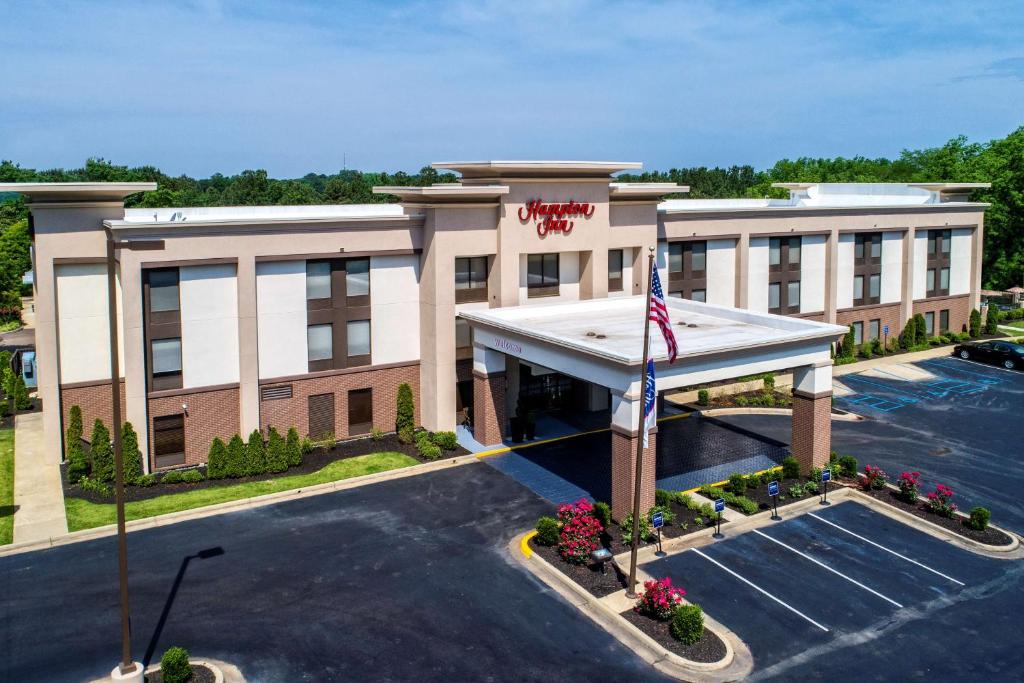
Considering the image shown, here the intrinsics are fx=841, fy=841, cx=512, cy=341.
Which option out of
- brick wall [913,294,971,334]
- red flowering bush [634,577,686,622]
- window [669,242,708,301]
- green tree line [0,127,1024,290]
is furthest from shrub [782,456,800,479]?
green tree line [0,127,1024,290]

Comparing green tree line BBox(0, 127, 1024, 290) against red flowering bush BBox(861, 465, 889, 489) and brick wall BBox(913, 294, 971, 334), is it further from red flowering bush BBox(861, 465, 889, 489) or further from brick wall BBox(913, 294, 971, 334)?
red flowering bush BBox(861, 465, 889, 489)

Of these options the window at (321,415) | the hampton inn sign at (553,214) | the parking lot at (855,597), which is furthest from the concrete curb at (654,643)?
the hampton inn sign at (553,214)

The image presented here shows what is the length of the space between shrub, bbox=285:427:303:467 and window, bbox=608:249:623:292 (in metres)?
18.2

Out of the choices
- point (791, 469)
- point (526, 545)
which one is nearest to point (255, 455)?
point (526, 545)

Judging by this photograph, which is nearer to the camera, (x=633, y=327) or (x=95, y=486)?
(x=95, y=486)

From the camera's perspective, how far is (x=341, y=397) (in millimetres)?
40156

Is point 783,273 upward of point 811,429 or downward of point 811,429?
upward

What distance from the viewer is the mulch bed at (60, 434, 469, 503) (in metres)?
33.8

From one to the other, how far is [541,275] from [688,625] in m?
23.3

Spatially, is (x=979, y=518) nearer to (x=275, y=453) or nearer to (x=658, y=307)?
(x=658, y=307)

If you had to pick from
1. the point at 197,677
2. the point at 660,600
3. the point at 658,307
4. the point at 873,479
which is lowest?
the point at 197,677

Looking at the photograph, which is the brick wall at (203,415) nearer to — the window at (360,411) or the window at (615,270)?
the window at (360,411)

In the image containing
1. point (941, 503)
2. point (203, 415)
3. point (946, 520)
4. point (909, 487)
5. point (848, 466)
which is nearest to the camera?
point (946, 520)

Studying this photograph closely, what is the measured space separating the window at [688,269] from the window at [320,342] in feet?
70.4
